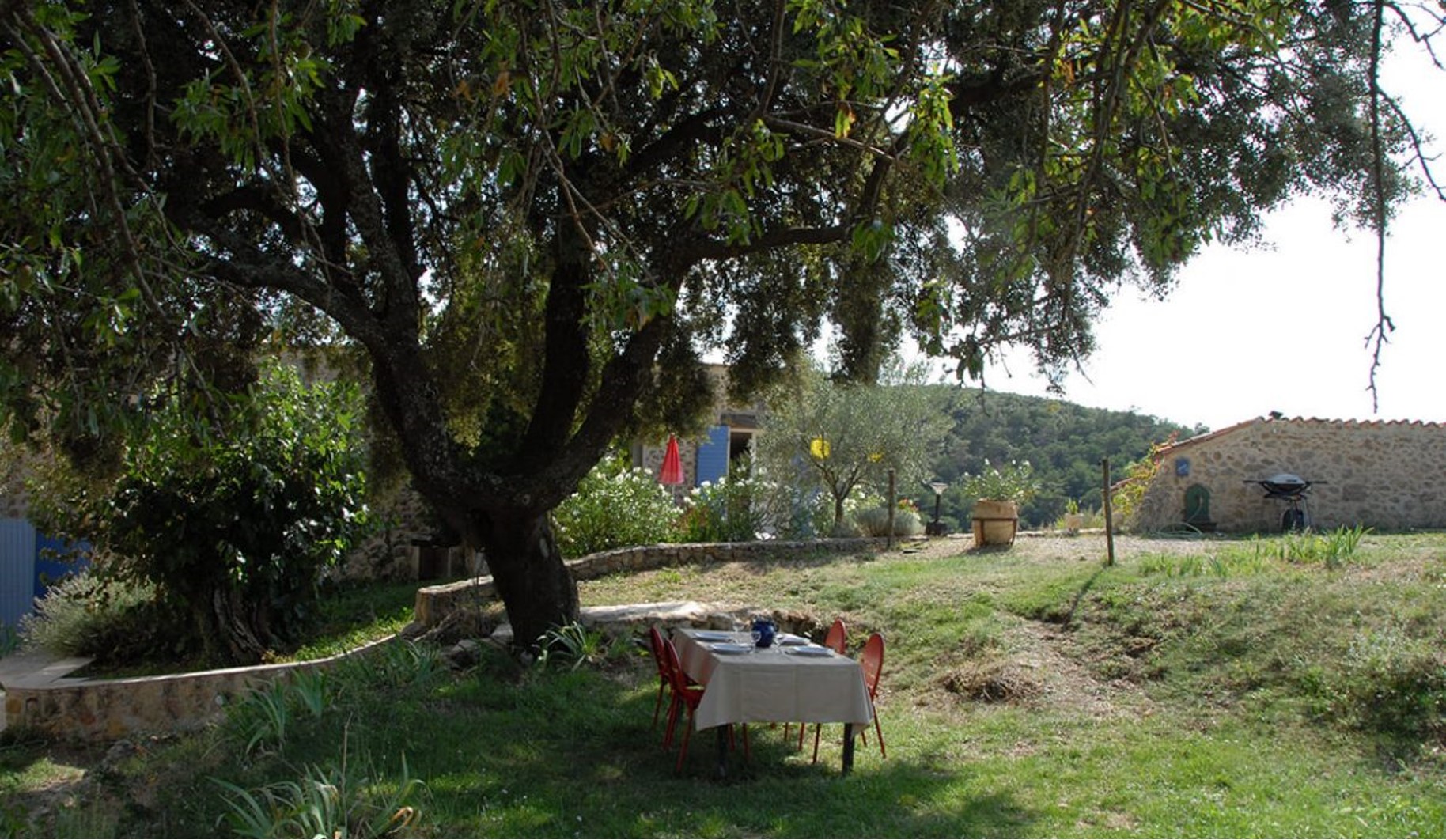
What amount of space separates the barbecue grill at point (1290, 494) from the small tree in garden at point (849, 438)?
18.9 feet

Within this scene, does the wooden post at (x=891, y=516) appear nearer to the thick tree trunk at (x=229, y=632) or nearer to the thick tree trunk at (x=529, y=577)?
the thick tree trunk at (x=529, y=577)

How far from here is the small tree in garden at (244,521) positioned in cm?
1111

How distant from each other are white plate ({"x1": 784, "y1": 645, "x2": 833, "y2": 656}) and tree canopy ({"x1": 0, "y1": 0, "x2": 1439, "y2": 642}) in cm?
239

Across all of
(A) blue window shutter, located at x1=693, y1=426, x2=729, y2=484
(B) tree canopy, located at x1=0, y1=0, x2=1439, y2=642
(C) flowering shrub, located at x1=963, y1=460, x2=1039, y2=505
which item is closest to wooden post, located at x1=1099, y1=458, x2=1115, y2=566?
(B) tree canopy, located at x1=0, y1=0, x2=1439, y2=642

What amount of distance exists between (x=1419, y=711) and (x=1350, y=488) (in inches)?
496

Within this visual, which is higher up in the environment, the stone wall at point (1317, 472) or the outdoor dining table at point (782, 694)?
the stone wall at point (1317, 472)

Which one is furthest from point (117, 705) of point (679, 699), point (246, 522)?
point (679, 699)

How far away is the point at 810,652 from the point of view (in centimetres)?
755

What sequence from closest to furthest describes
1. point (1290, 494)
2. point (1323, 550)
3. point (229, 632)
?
point (1323, 550) < point (229, 632) < point (1290, 494)

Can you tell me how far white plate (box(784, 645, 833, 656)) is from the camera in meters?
7.42

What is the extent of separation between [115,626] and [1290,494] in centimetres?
1673

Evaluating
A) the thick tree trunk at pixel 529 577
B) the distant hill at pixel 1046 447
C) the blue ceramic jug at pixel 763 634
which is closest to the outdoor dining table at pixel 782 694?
the blue ceramic jug at pixel 763 634

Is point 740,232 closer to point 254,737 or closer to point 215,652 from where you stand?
point 254,737

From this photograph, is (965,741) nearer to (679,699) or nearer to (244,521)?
(679,699)
